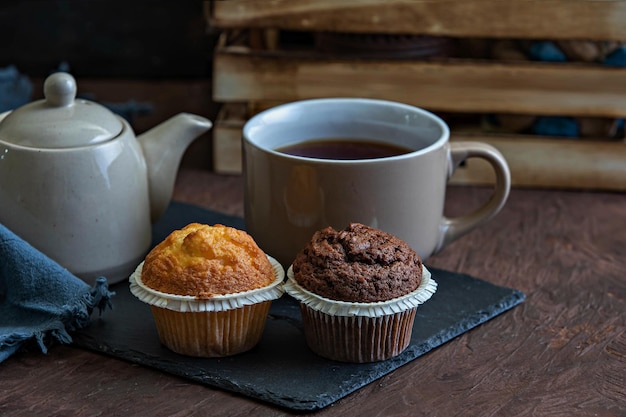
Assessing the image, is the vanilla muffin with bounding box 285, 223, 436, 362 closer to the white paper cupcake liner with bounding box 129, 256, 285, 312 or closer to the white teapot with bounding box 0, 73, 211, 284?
the white paper cupcake liner with bounding box 129, 256, 285, 312

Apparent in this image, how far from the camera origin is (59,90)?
954 millimetres

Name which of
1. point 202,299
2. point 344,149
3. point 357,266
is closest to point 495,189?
point 344,149

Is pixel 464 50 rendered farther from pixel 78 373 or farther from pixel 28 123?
Answer: pixel 78 373

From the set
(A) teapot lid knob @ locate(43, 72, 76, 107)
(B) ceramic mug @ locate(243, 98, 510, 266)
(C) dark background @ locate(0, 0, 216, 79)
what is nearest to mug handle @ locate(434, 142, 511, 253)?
(B) ceramic mug @ locate(243, 98, 510, 266)

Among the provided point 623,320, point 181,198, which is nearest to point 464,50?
point 181,198

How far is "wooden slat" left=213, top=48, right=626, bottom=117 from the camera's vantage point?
127cm

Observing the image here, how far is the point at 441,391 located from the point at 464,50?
744 millimetres

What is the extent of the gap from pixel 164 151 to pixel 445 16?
0.44 metres

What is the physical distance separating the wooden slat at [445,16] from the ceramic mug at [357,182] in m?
0.23

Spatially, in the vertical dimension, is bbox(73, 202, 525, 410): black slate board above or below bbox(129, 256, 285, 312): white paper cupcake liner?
below

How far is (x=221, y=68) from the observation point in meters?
1.30

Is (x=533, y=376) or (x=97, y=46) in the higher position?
(x=97, y=46)

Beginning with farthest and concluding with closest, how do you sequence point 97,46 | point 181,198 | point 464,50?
point 97,46, point 464,50, point 181,198

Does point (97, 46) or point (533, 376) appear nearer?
point (533, 376)
